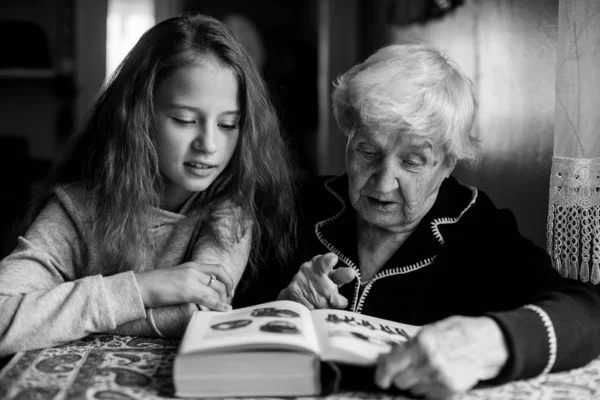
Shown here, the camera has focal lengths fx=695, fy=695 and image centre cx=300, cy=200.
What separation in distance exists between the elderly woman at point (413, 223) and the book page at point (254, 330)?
0.49 feet

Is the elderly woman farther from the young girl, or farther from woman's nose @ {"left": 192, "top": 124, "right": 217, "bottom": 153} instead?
woman's nose @ {"left": 192, "top": 124, "right": 217, "bottom": 153}

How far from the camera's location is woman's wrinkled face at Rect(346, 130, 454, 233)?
4.86ft

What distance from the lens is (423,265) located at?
5.03 ft

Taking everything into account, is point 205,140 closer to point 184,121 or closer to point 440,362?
point 184,121

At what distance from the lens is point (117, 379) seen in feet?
3.65

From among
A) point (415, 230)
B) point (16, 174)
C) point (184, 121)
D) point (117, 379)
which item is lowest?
point (16, 174)

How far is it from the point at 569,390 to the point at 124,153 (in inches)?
39.9

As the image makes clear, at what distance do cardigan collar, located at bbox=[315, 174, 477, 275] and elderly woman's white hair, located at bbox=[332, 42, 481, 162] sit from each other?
110 mm

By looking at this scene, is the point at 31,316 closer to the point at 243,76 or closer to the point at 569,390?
the point at 243,76

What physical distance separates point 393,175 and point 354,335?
Answer: 1.46 ft

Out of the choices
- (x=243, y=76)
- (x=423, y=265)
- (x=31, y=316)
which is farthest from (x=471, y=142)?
(x=31, y=316)

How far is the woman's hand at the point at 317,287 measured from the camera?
4.43ft

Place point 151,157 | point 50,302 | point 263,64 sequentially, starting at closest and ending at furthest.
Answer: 1. point 50,302
2. point 151,157
3. point 263,64

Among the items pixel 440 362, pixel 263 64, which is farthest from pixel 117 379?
pixel 263 64
